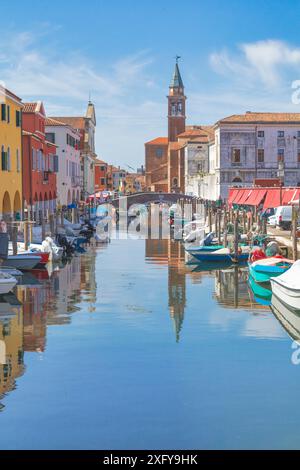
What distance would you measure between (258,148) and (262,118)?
10.8 ft

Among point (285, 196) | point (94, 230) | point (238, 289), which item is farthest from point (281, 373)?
point (94, 230)

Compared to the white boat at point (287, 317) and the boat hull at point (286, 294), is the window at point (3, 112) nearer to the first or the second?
the boat hull at point (286, 294)

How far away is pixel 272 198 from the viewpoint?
136 ft

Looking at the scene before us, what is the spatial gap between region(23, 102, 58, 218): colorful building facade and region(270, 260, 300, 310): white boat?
79.9 ft

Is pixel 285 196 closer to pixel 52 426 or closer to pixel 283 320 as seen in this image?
pixel 283 320

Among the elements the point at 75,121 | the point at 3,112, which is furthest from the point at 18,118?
the point at 75,121

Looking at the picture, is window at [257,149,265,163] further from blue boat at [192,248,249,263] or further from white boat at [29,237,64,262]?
white boat at [29,237,64,262]

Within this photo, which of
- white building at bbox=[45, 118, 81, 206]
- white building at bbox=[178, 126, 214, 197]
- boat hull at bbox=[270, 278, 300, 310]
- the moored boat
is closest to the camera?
boat hull at bbox=[270, 278, 300, 310]

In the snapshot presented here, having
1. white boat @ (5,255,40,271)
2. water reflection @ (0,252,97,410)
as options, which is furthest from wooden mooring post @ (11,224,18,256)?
water reflection @ (0,252,97,410)

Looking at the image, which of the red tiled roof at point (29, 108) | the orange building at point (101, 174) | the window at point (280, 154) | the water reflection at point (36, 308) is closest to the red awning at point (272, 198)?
the water reflection at point (36, 308)

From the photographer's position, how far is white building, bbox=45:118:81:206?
6672 centimetres

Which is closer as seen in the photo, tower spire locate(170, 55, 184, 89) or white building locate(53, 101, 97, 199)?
white building locate(53, 101, 97, 199)

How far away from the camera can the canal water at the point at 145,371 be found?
1154 centimetres
